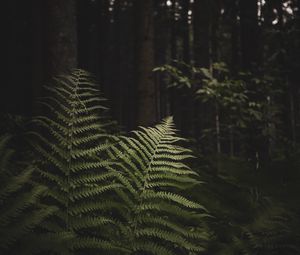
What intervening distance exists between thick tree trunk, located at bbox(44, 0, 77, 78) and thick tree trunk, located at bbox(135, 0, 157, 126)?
1.98 m

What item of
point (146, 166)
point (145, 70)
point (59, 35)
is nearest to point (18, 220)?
point (146, 166)

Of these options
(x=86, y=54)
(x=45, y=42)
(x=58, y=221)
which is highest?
(x=86, y=54)

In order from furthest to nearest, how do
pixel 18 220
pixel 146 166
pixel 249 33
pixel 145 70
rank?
pixel 249 33 < pixel 145 70 < pixel 146 166 < pixel 18 220

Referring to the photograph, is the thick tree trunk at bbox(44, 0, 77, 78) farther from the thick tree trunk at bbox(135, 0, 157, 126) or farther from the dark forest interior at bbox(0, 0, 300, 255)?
the thick tree trunk at bbox(135, 0, 157, 126)

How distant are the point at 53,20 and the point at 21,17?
10.9m

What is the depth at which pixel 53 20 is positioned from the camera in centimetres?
417

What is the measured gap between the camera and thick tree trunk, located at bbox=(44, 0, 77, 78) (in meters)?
4.17

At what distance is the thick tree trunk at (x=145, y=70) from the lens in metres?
6.11

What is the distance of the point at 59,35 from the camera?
13.8 feet

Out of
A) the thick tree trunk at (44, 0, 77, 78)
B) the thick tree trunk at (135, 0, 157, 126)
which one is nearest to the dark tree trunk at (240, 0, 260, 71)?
the thick tree trunk at (135, 0, 157, 126)

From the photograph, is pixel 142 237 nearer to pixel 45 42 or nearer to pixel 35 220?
pixel 35 220

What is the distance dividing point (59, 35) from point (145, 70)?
7.25 ft

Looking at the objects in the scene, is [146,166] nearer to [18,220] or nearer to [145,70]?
[18,220]

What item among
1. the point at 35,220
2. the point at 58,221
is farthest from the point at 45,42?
the point at 35,220
